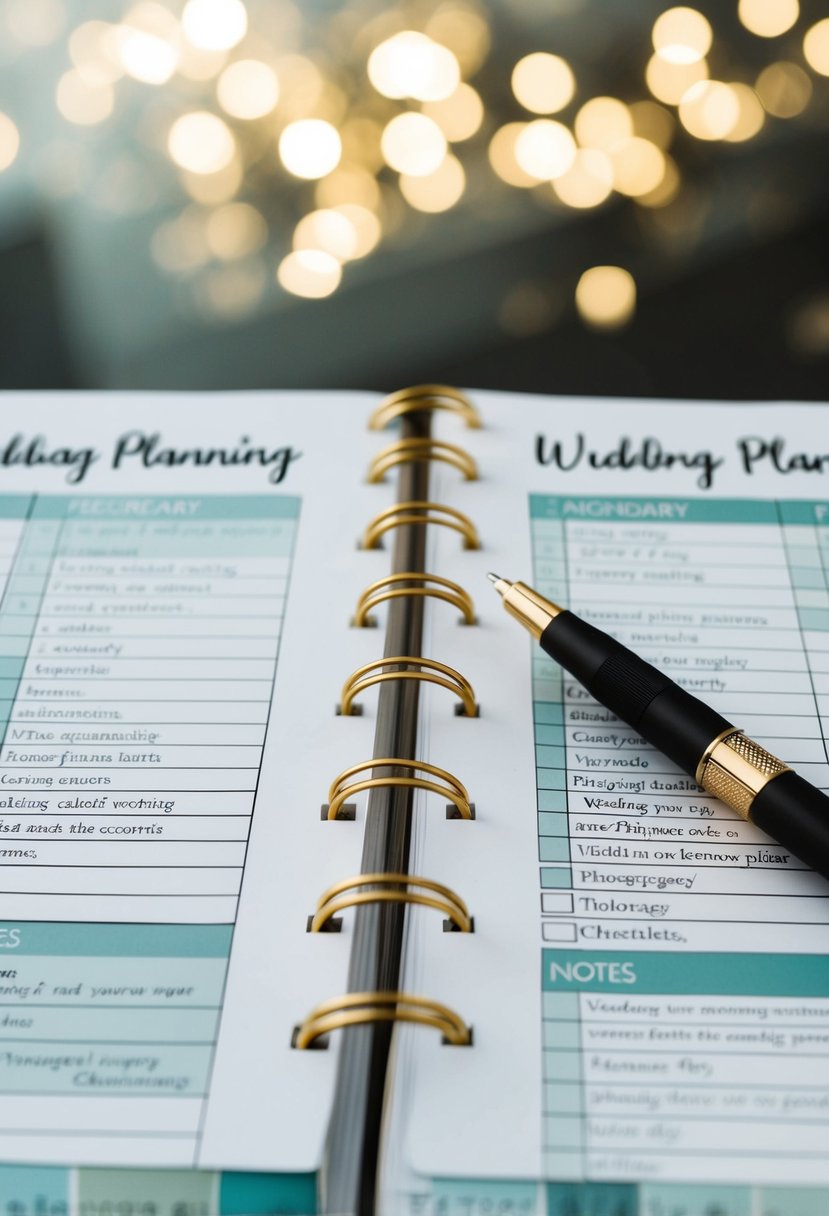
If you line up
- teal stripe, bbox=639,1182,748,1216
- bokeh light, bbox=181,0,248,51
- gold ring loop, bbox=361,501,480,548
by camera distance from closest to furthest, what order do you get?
teal stripe, bbox=639,1182,748,1216 → gold ring loop, bbox=361,501,480,548 → bokeh light, bbox=181,0,248,51

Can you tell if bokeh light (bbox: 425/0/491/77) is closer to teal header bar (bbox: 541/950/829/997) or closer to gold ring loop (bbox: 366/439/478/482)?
gold ring loop (bbox: 366/439/478/482)

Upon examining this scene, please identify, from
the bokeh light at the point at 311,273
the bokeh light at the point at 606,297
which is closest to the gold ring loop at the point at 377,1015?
the bokeh light at the point at 606,297

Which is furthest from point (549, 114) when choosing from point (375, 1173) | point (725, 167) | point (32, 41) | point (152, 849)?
point (375, 1173)

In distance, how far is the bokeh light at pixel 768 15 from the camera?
4.05 feet

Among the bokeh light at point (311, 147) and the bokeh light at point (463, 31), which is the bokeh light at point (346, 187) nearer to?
the bokeh light at point (311, 147)

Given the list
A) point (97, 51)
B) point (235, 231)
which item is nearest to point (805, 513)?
point (235, 231)

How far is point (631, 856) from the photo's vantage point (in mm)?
500

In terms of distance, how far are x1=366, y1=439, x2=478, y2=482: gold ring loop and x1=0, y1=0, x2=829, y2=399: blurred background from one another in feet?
1.57

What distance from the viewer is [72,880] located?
500 mm

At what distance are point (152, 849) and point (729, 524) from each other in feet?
1.20

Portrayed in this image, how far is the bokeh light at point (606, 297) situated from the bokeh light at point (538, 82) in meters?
0.24

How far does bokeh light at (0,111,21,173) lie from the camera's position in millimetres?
1281

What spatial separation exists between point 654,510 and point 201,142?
2.72ft

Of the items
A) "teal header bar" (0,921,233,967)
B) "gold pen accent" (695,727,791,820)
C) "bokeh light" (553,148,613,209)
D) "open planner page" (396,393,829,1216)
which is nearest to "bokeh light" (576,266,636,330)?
"bokeh light" (553,148,613,209)
